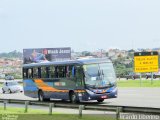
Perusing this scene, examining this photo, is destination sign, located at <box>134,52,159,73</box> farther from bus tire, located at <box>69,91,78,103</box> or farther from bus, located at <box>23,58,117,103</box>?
bus tire, located at <box>69,91,78,103</box>

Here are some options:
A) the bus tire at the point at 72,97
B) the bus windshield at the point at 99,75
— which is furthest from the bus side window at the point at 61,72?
the bus windshield at the point at 99,75

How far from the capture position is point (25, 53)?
314ft

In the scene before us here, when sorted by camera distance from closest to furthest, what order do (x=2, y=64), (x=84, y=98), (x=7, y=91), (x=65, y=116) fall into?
(x=65, y=116) → (x=84, y=98) → (x=7, y=91) → (x=2, y=64)

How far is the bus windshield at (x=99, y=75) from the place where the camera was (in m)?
29.8

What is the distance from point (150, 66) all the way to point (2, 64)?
144366mm

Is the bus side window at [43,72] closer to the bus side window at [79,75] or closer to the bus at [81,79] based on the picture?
the bus at [81,79]

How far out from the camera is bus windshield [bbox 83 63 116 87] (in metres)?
29.8

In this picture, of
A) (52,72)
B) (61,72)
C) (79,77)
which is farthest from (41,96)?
(79,77)

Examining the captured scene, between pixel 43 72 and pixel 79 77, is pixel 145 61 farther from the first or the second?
pixel 79 77

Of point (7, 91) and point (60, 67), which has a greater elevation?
point (60, 67)

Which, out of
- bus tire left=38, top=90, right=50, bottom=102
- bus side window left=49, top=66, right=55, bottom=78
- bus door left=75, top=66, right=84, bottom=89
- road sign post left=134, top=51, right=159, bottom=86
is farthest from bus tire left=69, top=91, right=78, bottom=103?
road sign post left=134, top=51, right=159, bottom=86

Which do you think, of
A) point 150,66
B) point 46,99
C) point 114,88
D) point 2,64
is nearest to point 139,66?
point 150,66

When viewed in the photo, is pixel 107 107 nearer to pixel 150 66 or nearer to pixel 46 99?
pixel 46 99

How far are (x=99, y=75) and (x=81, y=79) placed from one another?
107 cm
